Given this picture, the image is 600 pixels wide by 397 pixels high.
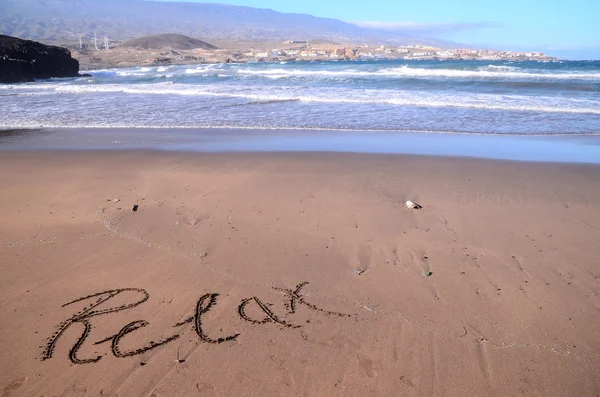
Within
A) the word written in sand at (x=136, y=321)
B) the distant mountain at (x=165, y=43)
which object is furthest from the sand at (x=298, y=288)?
the distant mountain at (x=165, y=43)

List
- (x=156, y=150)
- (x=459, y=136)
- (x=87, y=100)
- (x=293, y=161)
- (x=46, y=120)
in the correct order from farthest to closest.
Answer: (x=87, y=100) < (x=46, y=120) < (x=459, y=136) < (x=156, y=150) < (x=293, y=161)

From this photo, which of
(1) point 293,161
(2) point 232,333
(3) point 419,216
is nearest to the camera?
(2) point 232,333

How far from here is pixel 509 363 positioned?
2705 mm

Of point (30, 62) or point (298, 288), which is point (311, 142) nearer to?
point (298, 288)

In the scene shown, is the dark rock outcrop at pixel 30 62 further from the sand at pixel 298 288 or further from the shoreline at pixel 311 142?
the sand at pixel 298 288

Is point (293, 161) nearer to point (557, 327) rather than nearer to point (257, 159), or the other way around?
point (257, 159)

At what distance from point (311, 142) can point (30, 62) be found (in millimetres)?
40105

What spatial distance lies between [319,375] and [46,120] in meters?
13.6

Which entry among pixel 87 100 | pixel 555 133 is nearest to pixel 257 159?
pixel 555 133

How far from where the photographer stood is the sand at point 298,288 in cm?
260

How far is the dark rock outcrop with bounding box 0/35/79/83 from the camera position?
34.8 meters

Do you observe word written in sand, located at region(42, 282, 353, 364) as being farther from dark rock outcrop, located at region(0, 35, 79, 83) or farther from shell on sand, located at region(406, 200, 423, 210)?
dark rock outcrop, located at region(0, 35, 79, 83)

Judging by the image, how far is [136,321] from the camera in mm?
3043

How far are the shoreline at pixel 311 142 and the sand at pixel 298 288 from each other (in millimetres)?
2380
